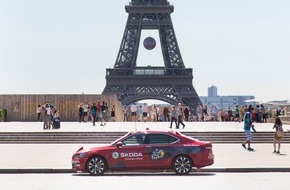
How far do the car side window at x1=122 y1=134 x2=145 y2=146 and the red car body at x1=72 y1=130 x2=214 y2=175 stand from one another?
0.14 meters

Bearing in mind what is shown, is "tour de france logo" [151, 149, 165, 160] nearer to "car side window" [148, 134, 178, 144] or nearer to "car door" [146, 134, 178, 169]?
"car door" [146, 134, 178, 169]

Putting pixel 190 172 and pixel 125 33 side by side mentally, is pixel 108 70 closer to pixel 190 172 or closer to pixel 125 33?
pixel 125 33

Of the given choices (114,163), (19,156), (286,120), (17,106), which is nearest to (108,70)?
(17,106)

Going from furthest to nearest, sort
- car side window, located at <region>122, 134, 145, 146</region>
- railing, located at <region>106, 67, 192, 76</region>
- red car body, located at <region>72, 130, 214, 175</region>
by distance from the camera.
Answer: railing, located at <region>106, 67, 192, 76</region> < car side window, located at <region>122, 134, 145, 146</region> < red car body, located at <region>72, 130, 214, 175</region>

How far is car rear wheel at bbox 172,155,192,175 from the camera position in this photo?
1748 cm

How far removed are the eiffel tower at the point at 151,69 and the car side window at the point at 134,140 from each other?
57.8m

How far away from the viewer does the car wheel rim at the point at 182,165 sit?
689 inches

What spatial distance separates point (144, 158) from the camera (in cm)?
1750

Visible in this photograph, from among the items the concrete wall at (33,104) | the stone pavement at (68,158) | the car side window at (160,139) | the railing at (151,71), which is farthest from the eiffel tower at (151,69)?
the car side window at (160,139)

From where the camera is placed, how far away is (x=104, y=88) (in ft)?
254

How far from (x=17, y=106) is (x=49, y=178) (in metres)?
28.3

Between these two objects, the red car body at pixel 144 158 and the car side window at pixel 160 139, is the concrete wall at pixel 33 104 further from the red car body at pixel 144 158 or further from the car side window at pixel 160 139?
the red car body at pixel 144 158

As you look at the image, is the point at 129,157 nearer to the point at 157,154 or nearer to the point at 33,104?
the point at 157,154

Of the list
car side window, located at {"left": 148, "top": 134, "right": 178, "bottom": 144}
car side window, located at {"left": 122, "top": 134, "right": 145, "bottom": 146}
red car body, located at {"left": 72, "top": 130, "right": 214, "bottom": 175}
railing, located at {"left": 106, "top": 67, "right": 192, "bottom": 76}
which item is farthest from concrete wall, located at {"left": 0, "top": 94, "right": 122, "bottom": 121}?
railing, located at {"left": 106, "top": 67, "right": 192, "bottom": 76}
